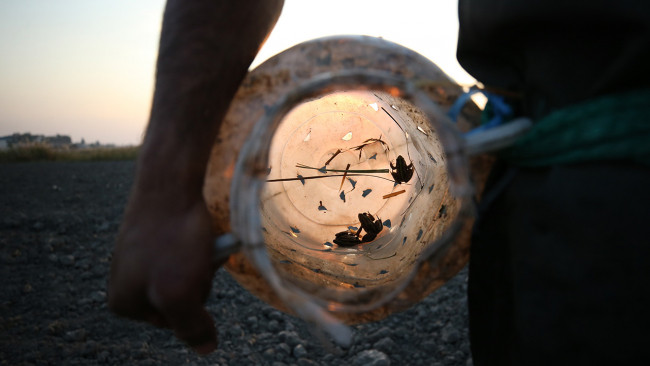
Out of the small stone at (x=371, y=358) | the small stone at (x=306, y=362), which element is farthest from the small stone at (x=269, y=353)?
the small stone at (x=371, y=358)

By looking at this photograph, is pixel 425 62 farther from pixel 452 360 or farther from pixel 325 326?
pixel 452 360

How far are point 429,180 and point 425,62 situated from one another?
1.54ft

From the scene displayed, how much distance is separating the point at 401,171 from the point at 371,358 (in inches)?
34.9

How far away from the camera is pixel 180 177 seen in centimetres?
72

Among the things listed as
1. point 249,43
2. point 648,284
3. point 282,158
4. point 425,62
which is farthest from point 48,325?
point 648,284

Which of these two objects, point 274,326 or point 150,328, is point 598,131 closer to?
point 274,326

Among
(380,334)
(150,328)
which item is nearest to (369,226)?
(380,334)

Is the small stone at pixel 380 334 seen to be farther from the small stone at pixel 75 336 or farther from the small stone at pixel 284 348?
the small stone at pixel 75 336

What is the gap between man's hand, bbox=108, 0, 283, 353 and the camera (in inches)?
27.0

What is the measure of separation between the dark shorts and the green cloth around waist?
0.7 inches

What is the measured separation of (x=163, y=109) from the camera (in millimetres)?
733

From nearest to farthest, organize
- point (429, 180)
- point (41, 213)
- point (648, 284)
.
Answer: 1. point (648, 284)
2. point (429, 180)
3. point (41, 213)

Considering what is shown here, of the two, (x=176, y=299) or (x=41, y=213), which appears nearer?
(x=176, y=299)

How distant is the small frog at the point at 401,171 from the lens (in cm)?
147
